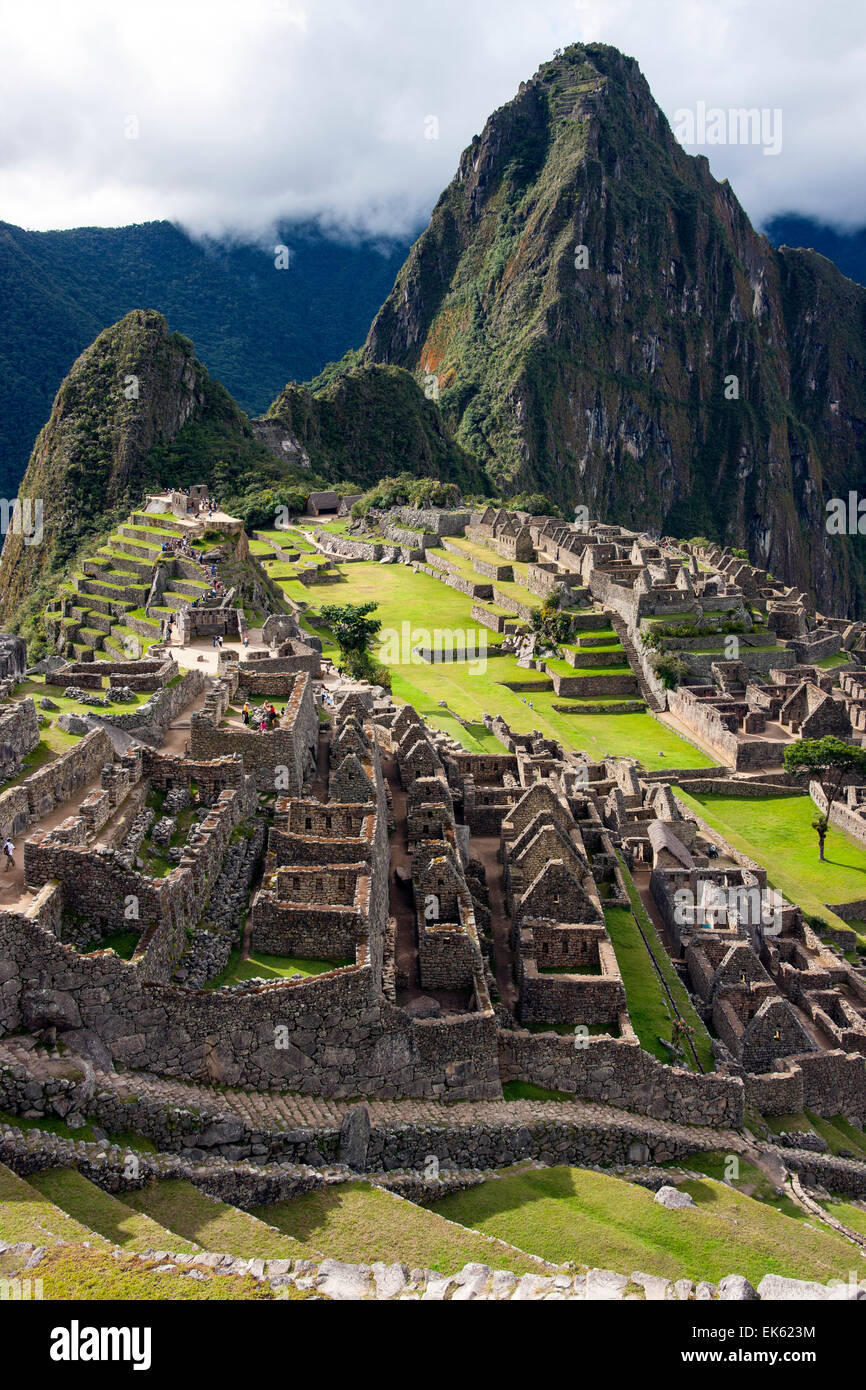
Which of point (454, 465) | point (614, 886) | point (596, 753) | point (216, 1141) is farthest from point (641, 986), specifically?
point (454, 465)

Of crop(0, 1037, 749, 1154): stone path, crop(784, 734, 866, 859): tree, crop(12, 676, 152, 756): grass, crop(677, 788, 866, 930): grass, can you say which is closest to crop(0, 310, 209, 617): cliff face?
crop(677, 788, 866, 930): grass

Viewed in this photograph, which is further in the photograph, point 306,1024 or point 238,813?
point 238,813

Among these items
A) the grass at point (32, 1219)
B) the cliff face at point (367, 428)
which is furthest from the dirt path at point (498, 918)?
the cliff face at point (367, 428)

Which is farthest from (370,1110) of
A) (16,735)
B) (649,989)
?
(16,735)

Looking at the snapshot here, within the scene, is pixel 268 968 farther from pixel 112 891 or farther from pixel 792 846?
pixel 792 846

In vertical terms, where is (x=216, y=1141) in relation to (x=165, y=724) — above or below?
below

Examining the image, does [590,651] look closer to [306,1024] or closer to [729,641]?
[729,641]

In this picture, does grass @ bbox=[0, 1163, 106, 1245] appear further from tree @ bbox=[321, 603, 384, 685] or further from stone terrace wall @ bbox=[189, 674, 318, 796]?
tree @ bbox=[321, 603, 384, 685]
